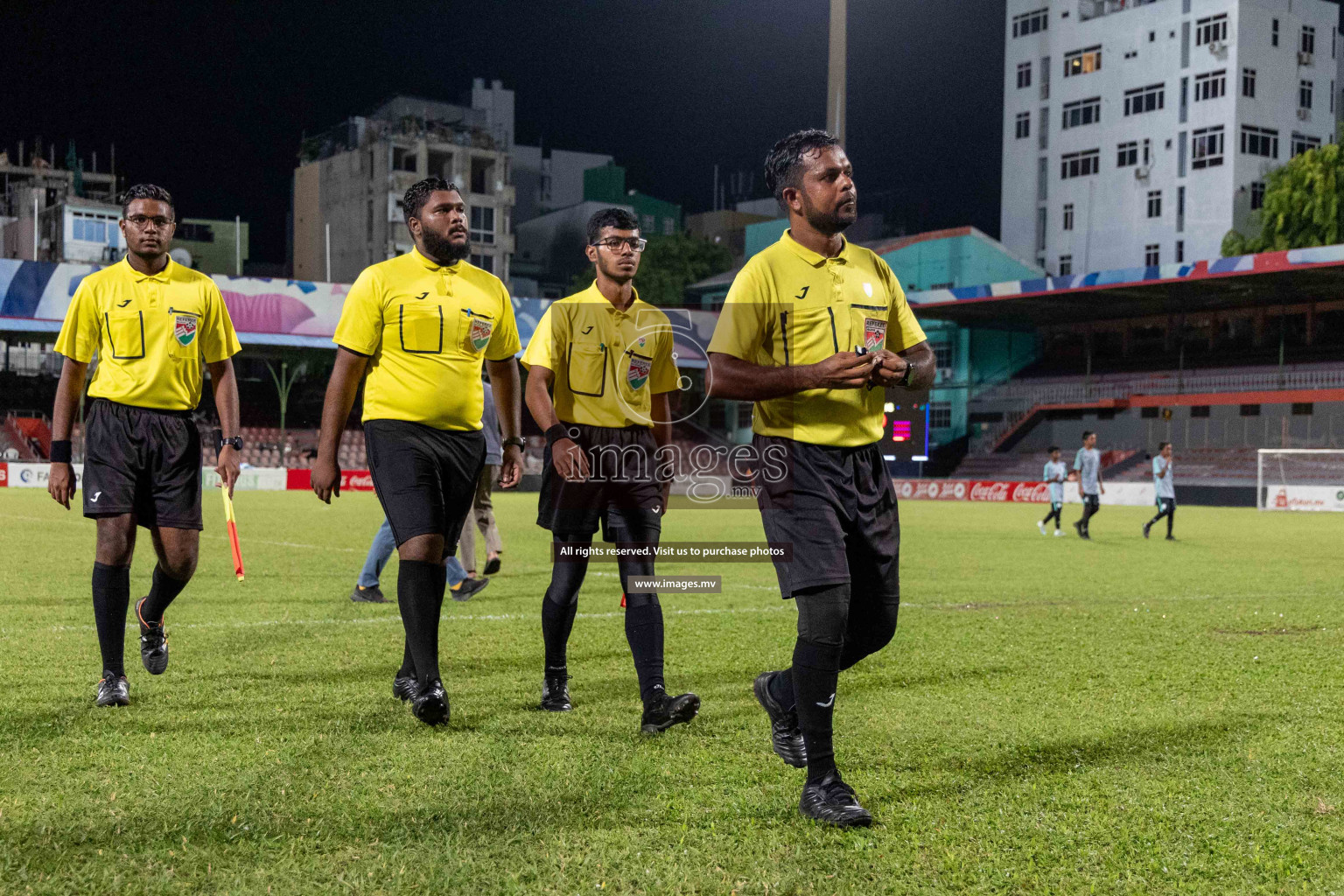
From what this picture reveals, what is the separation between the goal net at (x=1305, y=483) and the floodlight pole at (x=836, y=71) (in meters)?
25.0

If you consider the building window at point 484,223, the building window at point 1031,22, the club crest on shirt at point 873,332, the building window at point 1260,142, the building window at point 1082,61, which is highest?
the building window at point 1031,22

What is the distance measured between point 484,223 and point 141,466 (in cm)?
6078

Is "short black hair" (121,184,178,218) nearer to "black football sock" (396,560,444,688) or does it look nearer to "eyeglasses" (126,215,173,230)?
"eyeglasses" (126,215,173,230)

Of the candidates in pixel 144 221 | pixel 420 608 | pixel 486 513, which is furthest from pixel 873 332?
pixel 486 513

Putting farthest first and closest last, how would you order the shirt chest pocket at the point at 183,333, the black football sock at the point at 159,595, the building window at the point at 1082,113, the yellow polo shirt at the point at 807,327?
the building window at the point at 1082,113
the black football sock at the point at 159,595
the shirt chest pocket at the point at 183,333
the yellow polo shirt at the point at 807,327

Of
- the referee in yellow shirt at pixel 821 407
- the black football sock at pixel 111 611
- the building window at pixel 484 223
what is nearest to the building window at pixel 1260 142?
the building window at pixel 484 223

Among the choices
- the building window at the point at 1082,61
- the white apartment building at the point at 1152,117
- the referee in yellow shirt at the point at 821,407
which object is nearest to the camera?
the referee in yellow shirt at the point at 821,407

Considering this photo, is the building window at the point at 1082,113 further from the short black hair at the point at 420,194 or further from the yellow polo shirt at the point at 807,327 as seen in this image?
the yellow polo shirt at the point at 807,327

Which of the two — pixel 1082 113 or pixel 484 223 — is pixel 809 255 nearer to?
pixel 484 223

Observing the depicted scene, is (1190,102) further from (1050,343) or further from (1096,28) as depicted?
(1050,343)

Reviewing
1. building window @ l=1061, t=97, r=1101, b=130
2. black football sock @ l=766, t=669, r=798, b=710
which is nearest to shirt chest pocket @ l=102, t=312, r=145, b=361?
black football sock @ l=766, t=669, r=798, b=710

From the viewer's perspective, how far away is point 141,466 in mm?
5438

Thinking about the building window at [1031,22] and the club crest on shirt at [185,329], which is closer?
the club crest on shirt at [185,329]

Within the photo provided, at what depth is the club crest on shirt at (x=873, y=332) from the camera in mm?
4039
